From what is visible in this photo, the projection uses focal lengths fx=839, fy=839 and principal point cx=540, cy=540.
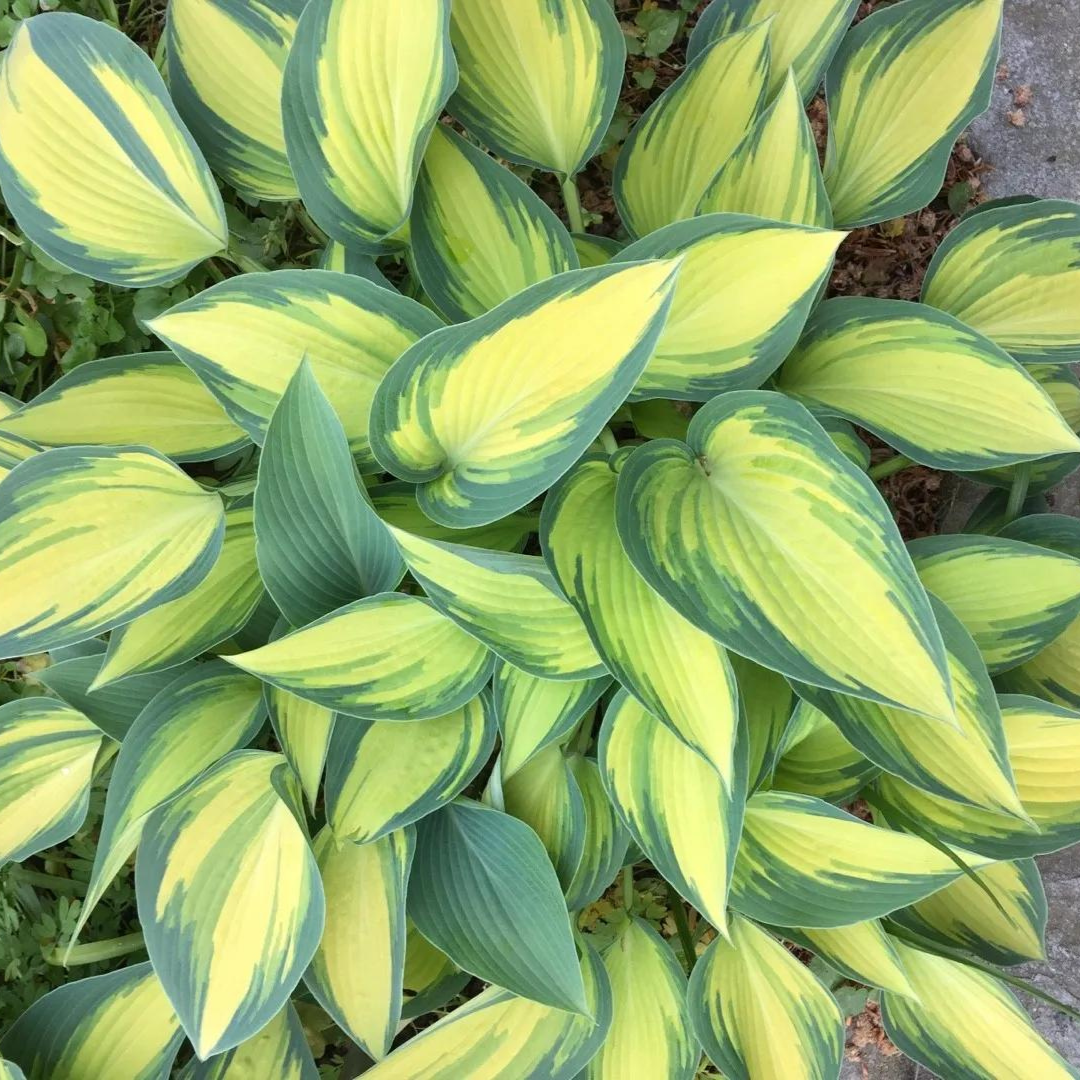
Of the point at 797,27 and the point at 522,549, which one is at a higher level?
the point at 797,27

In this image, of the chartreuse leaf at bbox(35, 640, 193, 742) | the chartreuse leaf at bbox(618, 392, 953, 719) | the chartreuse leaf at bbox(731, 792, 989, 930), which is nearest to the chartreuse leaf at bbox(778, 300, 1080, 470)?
the chartreuse leaf at bbox(618, 392, 953, 719)

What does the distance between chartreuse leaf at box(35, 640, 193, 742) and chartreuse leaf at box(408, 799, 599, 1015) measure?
12.5 inches

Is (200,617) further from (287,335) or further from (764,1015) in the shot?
(764,1015)

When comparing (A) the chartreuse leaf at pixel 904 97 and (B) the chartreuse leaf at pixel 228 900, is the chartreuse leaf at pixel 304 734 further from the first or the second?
(A) the chartreuse leaf at pixel 904 97

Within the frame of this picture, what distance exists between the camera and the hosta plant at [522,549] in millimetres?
610

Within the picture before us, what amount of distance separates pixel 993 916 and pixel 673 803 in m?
0.42

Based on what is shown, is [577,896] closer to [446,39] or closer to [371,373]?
[371,373]

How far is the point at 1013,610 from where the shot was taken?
0.77m

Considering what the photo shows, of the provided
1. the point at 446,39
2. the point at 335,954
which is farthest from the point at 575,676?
the point at 446,39

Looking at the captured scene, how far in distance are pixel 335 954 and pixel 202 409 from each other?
1.78ft

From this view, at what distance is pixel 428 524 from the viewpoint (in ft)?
2.66

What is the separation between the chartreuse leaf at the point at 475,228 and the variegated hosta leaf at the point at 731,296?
122 millimetres

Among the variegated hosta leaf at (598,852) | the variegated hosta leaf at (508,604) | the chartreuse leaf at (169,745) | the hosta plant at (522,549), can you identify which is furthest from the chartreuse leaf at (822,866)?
the chartreuse leaf at (169,745)

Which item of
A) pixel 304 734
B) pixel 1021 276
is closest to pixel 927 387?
pixel 1021 276
